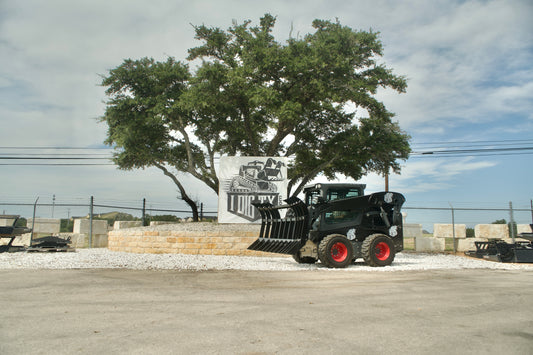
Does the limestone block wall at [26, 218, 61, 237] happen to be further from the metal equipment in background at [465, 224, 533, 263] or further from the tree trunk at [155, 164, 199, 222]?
the metal equipment in background at [465, 224, 533, 263]

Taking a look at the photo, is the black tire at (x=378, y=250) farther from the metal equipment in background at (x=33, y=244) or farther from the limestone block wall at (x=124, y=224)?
the limestone block wall at (x=124, y=224)

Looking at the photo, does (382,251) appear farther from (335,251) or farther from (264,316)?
(264,316)

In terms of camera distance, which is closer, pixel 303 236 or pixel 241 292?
pixel 241 292

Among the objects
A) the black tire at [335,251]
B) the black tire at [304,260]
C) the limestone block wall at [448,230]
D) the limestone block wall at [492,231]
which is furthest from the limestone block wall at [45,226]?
the limestone block wall at [492,231]

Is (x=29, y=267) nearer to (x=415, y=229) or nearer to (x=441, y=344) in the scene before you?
(x=441, y=344)

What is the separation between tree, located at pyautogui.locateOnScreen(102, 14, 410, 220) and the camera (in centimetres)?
1919

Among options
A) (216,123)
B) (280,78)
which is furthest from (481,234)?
(216,123)

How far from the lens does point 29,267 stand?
1052 cm

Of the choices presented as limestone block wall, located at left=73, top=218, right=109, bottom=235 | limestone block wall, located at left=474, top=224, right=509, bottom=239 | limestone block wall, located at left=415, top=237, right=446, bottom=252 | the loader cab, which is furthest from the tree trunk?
limestone block wall, located at left=474, top=224, right=509, bottom=239

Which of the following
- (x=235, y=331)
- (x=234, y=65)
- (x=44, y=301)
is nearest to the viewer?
(x=235, y=331)

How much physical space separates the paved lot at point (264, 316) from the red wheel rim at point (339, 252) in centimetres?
255

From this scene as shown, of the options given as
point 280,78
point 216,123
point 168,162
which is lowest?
point 168,162

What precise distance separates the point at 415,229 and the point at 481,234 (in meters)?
3.07

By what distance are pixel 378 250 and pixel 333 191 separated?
213 cm
